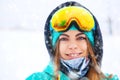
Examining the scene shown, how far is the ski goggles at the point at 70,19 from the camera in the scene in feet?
8.52

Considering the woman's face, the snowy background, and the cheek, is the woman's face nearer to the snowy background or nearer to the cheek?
the cheek

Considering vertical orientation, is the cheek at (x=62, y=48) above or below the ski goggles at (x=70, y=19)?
below

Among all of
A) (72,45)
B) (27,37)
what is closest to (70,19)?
(72,45)

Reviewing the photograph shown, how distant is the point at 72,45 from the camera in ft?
8.64

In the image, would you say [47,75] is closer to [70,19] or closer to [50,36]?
[50,36]

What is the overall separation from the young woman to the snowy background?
0.15 ft

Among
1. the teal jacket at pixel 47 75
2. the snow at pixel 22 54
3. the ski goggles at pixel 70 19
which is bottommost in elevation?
the teal jacket at pixel 47 75

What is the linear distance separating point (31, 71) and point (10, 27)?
283 millimetres

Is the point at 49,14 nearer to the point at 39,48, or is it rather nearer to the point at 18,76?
the point at 39,48

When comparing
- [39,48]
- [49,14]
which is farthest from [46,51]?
[49,14]

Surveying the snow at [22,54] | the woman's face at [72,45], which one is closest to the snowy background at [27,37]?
the snow at [22,54]

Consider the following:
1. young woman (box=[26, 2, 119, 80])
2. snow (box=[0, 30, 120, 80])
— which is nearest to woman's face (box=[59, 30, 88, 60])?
young woman (box=[26, 2, 119, 80])

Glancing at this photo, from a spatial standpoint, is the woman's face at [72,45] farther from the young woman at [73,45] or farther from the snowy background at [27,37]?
the snowy background at [27,37]

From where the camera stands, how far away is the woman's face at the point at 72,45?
2.62 meters
